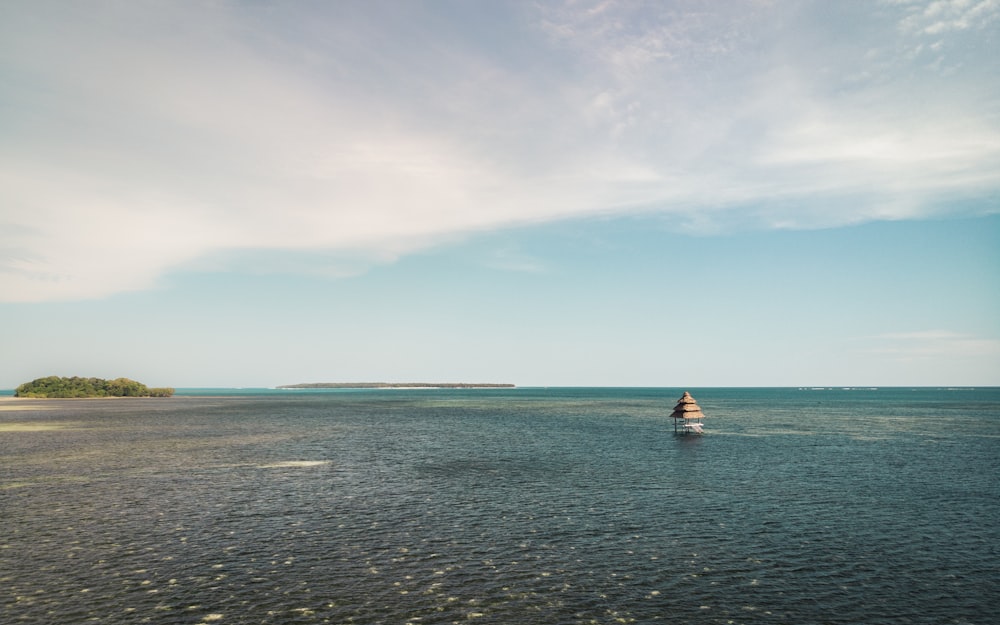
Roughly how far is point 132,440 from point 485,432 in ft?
159

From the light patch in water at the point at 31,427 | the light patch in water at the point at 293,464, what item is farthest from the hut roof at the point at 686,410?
the light patch in water at the point at 31,427

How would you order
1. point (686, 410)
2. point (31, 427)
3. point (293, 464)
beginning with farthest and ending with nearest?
point (31, 427) → point (686, 410) → point (293, 464)

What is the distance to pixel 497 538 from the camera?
27.9 meters

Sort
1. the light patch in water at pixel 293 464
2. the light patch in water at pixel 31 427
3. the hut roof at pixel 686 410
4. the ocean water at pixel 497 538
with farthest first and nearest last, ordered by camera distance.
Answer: the light patch in water at pixel 31 427
the hut roof at pixel 686 410
the light patch in water at pixel 293 464
the ocean water at pixel 497 538

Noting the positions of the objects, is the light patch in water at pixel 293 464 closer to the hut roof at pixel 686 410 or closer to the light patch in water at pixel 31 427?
the hut roof at pixel 686 410

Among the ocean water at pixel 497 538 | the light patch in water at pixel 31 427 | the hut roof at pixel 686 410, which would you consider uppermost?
the hut roof at pixel 686 410

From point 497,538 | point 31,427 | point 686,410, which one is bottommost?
point 497,538

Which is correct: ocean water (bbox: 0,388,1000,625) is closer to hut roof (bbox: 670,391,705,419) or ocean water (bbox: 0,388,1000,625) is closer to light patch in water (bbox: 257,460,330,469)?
light patch in water (bbox: 257,460,330,469)

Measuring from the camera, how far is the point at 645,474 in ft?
154

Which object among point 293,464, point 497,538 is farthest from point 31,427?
point 497,538

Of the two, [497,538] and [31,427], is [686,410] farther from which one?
[31,427]

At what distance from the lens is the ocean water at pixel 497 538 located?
19.7 m

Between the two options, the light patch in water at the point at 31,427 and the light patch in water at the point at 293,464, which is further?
the light patch in water at the point at 31,427

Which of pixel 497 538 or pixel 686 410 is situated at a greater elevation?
pixel 686 410
